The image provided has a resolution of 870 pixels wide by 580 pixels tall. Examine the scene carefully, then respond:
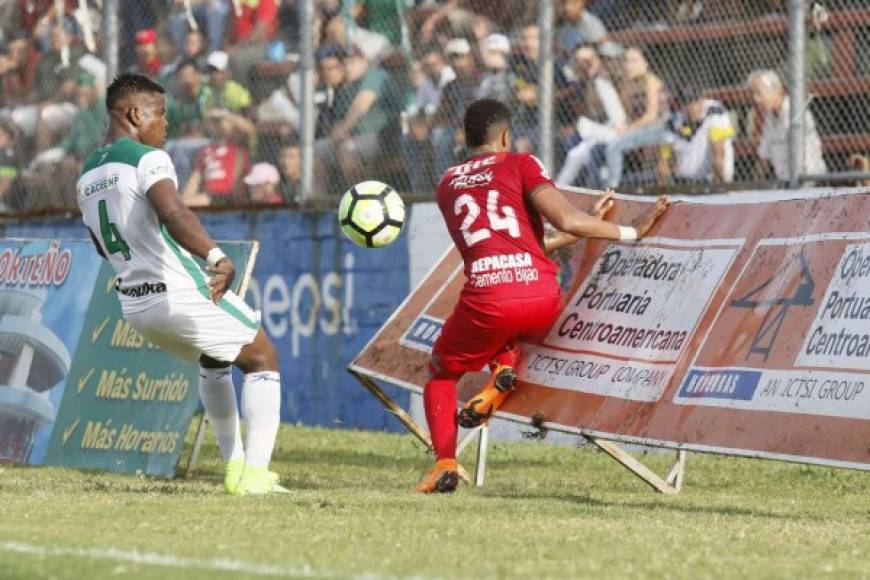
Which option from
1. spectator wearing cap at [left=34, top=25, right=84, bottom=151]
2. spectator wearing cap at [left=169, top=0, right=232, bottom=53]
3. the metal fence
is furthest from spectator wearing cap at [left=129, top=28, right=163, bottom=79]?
spectator wearing cap at [left=34, top=25, right=84, bottom=151]

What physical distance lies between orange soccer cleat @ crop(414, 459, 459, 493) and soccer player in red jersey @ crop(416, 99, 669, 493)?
0.04ft

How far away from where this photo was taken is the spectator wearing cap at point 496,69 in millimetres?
14922

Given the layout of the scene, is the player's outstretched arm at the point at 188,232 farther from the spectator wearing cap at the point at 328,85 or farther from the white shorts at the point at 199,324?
the spectator wearing cap at the point at 328,85

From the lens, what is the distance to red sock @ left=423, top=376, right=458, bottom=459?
10.1 m

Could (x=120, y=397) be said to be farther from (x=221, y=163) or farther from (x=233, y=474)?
(x=221, y=163)

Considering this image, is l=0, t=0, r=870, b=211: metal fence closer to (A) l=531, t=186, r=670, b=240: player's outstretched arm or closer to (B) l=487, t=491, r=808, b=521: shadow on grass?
(A) l=531, t=186, r=670, b=240: player's outstretched arm

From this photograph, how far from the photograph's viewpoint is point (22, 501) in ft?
30.0

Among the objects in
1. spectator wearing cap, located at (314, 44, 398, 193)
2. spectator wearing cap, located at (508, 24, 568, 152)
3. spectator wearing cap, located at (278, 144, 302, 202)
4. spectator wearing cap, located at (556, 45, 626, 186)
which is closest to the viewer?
spectator wearing cap, located at (556, 45, 626, 186)

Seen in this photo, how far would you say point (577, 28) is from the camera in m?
14.5

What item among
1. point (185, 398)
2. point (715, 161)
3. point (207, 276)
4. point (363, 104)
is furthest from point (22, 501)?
point (363, 104)

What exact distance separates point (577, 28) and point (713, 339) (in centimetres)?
531

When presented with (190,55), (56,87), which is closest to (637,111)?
(190,55)

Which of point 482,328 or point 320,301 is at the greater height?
point 482,328

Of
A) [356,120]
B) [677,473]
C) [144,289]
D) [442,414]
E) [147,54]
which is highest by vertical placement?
[147,54]
